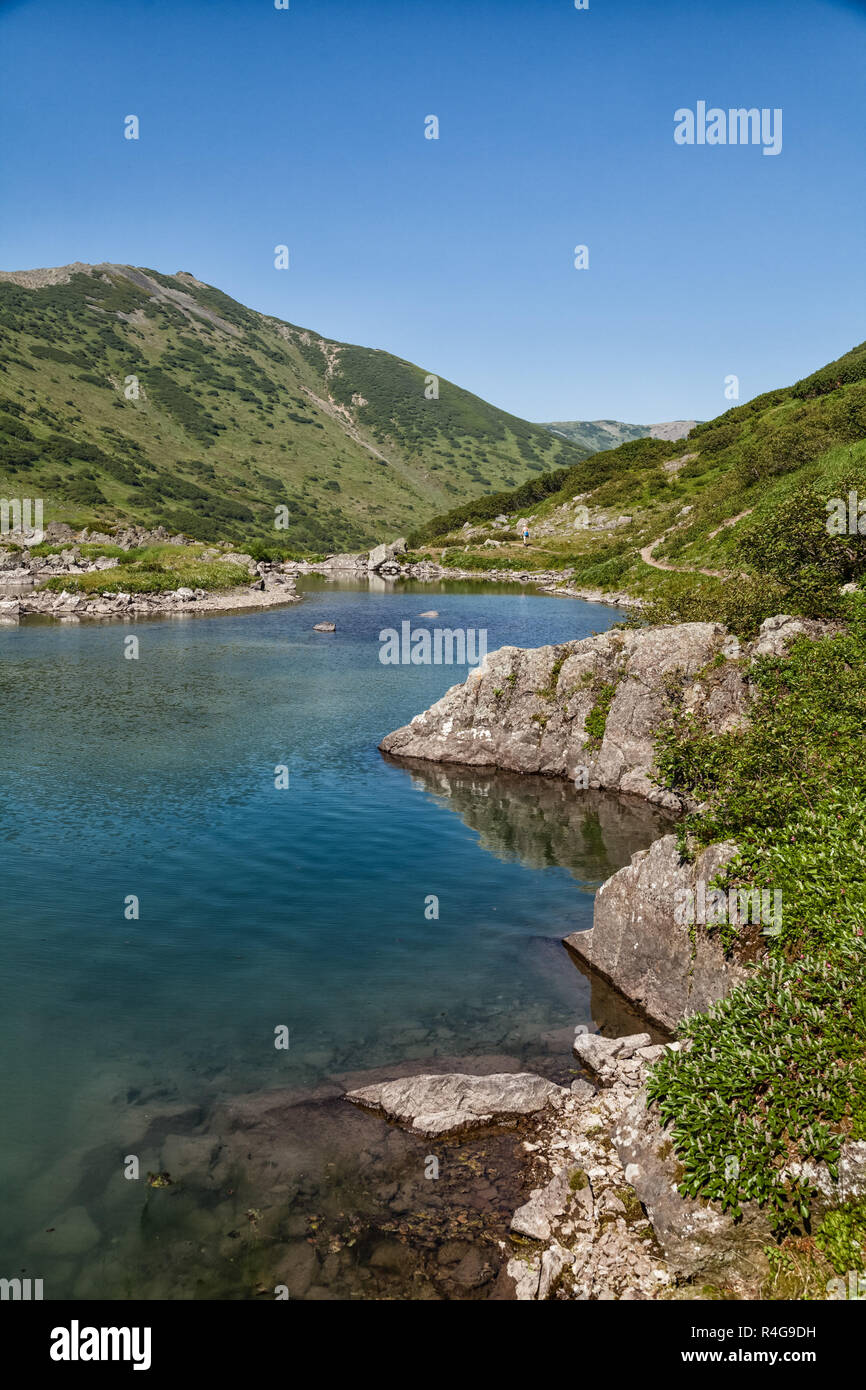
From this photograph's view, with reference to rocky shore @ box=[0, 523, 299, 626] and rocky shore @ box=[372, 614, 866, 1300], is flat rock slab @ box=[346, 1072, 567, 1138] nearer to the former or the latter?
rocky shore @ box=[372, 614, 866, 1300]

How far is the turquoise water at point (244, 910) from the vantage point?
18.7 meters

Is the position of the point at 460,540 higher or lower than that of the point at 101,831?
higher

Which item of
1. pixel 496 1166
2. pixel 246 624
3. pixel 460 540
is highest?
pixel 460 540

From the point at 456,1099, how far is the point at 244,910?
11.8 metres

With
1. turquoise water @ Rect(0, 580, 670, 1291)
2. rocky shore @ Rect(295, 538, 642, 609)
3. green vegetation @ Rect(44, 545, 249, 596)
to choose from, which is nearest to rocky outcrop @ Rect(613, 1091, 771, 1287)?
turquoise water @ Rect(0, 580, 670, 1291)

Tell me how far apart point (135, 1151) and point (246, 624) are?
85.8 meters

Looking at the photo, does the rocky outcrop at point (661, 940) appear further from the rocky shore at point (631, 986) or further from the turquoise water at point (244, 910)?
the turquoise water at point (244, 910)

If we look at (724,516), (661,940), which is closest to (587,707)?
(661,940)

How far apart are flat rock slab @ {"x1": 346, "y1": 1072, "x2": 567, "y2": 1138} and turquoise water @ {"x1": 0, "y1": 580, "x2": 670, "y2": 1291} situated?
5.40ft

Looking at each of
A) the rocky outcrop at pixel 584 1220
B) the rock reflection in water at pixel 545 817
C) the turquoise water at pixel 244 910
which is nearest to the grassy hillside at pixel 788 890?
the rocky outcrop at pixel 584 1220

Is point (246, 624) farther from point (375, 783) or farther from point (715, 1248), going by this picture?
point (715, 1248)

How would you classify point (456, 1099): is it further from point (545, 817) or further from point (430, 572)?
point (430, 572)
